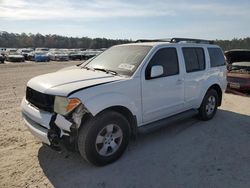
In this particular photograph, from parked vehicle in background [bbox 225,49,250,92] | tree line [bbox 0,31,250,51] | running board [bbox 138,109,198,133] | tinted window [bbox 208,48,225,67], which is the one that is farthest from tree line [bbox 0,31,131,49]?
running board [bbox 138,109,198,133]

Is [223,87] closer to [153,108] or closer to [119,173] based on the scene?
[153,108]

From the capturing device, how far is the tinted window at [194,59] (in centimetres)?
565

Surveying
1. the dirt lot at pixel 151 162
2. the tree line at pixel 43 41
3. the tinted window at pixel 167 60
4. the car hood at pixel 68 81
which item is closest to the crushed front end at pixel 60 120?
the car hood at pixel 68 81

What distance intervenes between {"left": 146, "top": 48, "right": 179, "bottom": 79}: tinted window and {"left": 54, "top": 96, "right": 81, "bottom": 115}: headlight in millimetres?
1593

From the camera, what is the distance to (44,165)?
4133mm

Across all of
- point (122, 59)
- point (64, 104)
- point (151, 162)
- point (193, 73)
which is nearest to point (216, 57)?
point (193, 73)

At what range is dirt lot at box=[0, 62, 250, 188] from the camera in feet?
12.1

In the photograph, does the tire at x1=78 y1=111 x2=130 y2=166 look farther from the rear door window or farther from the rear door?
the rear door window

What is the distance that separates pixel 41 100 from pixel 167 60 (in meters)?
2.50

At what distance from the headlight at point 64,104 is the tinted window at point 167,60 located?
159 centimetres

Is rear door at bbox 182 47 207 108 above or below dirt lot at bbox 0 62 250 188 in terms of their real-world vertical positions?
above

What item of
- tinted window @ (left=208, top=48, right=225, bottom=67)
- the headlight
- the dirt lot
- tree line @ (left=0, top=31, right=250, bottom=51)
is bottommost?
the dirt lot

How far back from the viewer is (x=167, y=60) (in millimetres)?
5145

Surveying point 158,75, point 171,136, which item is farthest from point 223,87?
point 158,75
